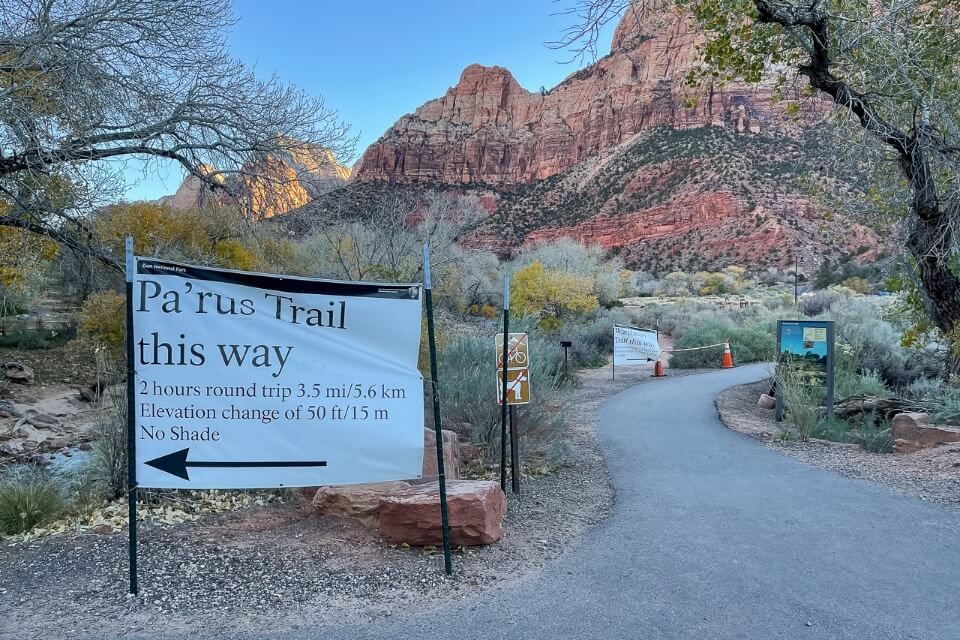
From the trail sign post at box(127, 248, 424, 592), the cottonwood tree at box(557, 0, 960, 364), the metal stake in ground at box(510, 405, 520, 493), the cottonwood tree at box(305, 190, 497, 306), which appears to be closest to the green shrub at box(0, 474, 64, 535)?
the trail sign post at box(127, 248, 424, 592)

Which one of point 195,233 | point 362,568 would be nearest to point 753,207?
point 195,233

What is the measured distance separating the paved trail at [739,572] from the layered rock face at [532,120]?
7790cm

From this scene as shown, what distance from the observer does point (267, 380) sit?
435 centimetres

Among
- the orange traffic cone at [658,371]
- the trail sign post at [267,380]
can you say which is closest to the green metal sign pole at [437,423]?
the trail sign post at [267,380]

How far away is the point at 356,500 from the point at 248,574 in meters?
1.18

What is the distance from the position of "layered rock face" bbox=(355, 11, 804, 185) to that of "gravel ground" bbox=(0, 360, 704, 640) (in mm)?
80376

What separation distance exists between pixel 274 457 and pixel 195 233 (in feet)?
56.2

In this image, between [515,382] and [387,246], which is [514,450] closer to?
[515,382]

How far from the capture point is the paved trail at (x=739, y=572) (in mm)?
3707

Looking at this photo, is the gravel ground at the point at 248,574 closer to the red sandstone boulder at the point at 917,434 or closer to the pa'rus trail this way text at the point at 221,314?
the pa'rus trail this way text at the point at 221,314

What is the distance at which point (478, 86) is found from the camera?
137375 millimetres

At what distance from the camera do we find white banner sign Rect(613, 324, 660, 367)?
1838cm

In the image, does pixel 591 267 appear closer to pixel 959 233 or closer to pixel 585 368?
pixel 585 368

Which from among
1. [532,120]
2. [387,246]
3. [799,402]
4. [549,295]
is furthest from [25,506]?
[532,120]
